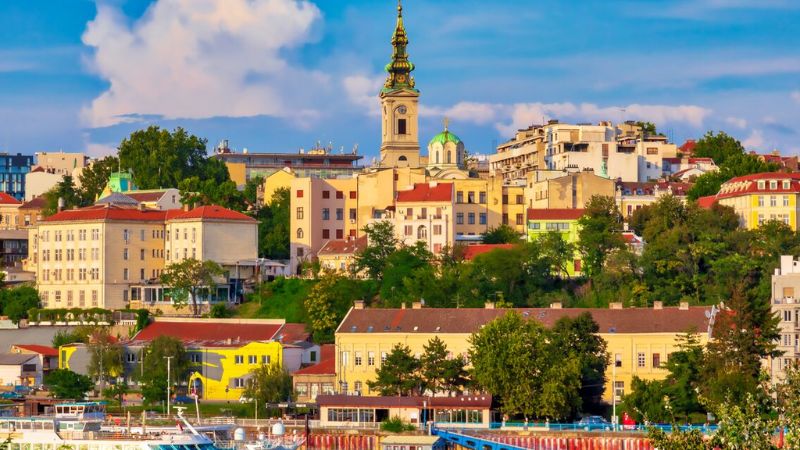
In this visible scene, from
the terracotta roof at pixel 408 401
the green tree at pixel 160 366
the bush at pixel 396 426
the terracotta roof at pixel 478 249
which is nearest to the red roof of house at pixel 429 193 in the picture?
the terracotta roof at pixel 478 249

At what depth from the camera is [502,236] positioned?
4469 inches

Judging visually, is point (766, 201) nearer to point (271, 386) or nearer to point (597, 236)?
point (597, 236)

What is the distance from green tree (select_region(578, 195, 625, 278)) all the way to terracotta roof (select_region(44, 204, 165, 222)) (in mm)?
27939

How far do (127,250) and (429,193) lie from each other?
770 inches

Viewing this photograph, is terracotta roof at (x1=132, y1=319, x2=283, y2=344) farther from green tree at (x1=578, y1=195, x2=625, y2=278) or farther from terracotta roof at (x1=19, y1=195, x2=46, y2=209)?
terracotta roof at (x1=19, y1=195, x2=46, y2=209)

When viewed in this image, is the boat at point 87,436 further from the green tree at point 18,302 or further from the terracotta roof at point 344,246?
A: the terracotta roof at point 344,246

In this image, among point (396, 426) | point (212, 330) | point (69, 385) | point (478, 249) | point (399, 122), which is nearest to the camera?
point (396, 426)

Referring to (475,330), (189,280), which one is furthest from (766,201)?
(189,280)

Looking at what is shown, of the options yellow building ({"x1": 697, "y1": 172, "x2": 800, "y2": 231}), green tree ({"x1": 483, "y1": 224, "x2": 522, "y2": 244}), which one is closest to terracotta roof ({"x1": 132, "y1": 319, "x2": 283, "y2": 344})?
green tree ({"x1": 483, "y1": 224, "x2": 522, "y2": 244})

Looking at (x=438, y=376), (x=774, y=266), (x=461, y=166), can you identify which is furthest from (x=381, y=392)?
(x=461, y=166)

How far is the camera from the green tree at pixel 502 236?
113 meters

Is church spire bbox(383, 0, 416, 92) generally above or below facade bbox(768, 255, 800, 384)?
above

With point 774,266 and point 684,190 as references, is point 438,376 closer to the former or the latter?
point 774,266

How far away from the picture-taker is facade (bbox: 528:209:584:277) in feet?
368
